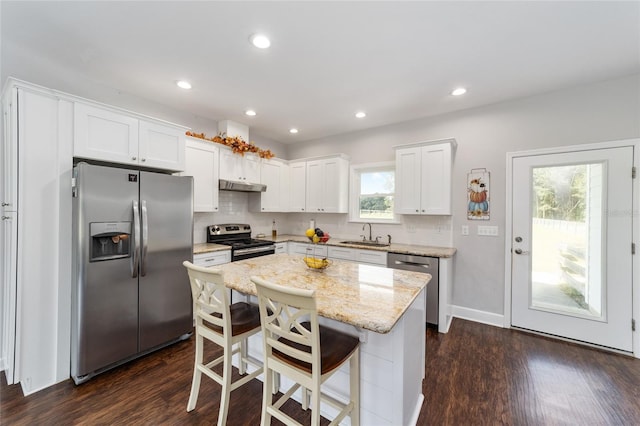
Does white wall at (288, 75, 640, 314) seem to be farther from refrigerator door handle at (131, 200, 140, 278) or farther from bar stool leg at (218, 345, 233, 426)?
refrigerator door handle at (131, 200, 140, 278)

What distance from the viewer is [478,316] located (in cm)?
333

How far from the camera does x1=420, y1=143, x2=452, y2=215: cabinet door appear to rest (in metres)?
3.31

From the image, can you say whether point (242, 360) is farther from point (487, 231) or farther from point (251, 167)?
point (487, 231)

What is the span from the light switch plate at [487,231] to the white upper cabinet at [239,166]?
3334mm

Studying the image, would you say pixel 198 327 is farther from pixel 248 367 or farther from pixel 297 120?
pixel 297 120

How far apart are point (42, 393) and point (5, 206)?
155 centimetres

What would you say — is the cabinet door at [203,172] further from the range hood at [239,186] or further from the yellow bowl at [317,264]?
the yellow bowl at [317,264]

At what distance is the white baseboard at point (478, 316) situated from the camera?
10.5ft

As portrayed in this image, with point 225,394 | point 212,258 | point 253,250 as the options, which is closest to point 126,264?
point 212,258

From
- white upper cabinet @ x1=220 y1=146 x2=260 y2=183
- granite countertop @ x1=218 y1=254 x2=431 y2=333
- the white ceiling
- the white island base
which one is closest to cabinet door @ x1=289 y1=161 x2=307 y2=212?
white upper cabinet @ x1=220 y1=146 x2=260 y2=183

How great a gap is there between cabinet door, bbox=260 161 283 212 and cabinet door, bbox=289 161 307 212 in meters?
0.27

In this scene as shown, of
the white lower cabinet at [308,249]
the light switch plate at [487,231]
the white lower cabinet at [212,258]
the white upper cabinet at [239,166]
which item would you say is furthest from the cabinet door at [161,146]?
the light switch plate at [487,231]

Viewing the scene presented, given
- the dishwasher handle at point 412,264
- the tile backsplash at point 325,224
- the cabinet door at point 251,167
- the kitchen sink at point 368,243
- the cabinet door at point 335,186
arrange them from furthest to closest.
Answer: the cabinet door at point 335,186 → the cabinet door at point 251,167 → the kitchen sink at point 368,243 → the tile backsplash at point 325,224 → the dishwasher handle at point 412,264

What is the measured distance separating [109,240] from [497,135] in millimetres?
4378
